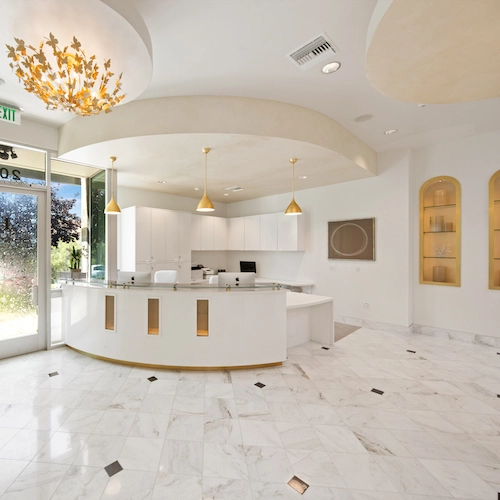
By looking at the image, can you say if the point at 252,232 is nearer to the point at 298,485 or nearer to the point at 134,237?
the point at 134,237

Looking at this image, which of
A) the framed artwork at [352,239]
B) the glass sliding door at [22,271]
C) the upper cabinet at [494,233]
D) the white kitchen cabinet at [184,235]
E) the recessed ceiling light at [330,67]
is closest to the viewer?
the recessed ceiling light at [330,67]

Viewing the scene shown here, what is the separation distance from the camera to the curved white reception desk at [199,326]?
3.10 m

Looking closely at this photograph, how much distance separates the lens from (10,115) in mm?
3225

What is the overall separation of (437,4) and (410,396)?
120 inches

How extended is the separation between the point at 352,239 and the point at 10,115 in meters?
5.49

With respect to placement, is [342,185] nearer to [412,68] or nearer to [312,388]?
[412,68]

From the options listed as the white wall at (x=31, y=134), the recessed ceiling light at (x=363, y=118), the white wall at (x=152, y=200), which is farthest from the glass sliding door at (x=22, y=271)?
the recessed ceiling light at (x=363, y=118)

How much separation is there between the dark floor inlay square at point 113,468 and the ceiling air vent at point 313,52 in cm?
348

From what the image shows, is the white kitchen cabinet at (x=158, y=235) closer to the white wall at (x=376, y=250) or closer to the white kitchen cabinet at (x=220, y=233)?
the white kitchen cabinet at (x=220, y=233)

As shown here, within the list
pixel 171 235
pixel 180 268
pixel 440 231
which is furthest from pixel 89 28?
pixel 440 231

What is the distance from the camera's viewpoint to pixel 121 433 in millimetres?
2061

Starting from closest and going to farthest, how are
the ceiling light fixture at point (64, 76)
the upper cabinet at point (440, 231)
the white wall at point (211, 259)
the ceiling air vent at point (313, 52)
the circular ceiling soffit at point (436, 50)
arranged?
1. the circular ceiling soffit at point (436, 50)
2. the ceiling light fixture at point (64, 76)
3. the ceiling air vent at point (313, 52)
4. the upper cabinet at point (440, 231)
5. the white wall at point (211, 259)

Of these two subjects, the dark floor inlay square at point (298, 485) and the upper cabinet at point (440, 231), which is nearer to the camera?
the dark floor inlay square at point (298, 485)

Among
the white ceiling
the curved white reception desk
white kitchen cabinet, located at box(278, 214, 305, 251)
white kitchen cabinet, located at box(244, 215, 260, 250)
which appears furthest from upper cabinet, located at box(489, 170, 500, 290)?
white kitchen cabinet, located at box(244, 215, 260, 250)
